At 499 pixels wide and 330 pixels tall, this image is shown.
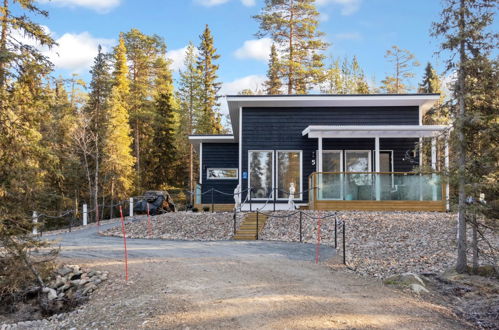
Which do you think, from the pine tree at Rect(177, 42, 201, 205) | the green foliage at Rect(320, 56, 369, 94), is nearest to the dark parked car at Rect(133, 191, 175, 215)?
the pine tree at Rect(177, 42, 201, 205)

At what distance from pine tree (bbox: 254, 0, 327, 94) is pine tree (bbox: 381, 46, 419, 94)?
1126 centimetres

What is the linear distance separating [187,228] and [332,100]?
325 inches

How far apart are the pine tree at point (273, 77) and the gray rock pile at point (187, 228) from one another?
23.1m

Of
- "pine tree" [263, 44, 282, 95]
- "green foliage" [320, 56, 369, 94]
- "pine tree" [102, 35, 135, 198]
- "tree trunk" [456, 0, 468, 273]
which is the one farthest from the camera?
"green foliage" [320, 56, 369, 94]

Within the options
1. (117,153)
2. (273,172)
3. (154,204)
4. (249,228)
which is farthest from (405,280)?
(117,153)

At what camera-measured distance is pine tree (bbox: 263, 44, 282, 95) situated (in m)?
38.2

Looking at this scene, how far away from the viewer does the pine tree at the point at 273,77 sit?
38162mm

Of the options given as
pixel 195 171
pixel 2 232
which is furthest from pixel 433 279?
pixel 195 171

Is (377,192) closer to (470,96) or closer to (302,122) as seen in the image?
(302,122)

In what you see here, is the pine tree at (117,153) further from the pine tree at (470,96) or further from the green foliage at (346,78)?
the pine tree at (470,96)

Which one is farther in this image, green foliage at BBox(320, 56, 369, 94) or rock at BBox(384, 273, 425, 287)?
green foliage at BBox(320, 56, 369, 94)

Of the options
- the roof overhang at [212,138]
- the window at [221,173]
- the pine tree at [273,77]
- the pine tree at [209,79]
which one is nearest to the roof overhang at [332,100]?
the roof overhang at [212,138]

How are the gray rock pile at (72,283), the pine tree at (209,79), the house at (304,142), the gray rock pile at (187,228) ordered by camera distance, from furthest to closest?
the pine tree at (209,79)
the house at (304,142)
the gray rock pile at (187,228)
the gray rock pile at (72,283)

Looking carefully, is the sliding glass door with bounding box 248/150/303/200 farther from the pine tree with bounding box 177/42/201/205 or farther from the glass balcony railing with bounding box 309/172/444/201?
the pine tree with bounding box 177/42/201/205
